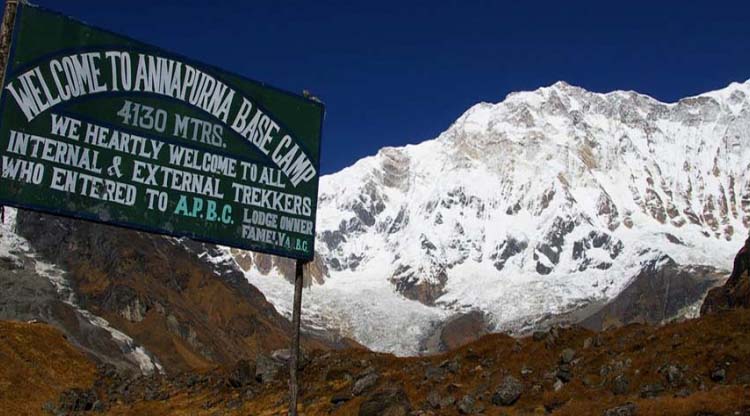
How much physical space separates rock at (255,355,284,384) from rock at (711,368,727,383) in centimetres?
3154

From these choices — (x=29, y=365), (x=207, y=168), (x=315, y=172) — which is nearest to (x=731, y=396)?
(x=315, y=172)

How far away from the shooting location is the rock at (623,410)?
25.1 meters

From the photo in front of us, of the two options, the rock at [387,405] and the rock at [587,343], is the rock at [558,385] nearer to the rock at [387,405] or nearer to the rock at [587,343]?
the rock at [587,343]

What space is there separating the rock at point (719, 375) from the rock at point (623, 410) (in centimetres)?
601

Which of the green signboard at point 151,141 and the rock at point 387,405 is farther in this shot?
the rock at point 387,405

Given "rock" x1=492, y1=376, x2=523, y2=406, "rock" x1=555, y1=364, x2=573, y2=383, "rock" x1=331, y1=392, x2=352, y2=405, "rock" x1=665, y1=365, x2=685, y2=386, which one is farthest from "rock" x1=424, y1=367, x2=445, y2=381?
"rock" x1=665, y1=365, x2=685, y2=386

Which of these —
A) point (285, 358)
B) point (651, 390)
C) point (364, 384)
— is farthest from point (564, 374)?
point (285, 358)

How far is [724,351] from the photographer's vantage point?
1241 inches

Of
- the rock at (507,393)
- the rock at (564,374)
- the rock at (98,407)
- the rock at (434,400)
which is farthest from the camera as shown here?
the rock at (98,407)

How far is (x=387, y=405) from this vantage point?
1262 inches

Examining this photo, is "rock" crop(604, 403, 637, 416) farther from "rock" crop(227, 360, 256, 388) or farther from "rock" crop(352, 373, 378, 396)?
"rock" crop(227, 360, 256, 388)

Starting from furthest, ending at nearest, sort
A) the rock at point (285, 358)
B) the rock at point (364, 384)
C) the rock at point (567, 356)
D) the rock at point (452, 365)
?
the rock at point (285, 358) < the rock at point (452, 365) < the rock at point (364, 384) < the rock at point (567, 356)

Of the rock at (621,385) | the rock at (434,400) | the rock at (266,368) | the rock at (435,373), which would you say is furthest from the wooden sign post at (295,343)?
the rock at (266,368)

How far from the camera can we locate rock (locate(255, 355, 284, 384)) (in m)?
54.8
